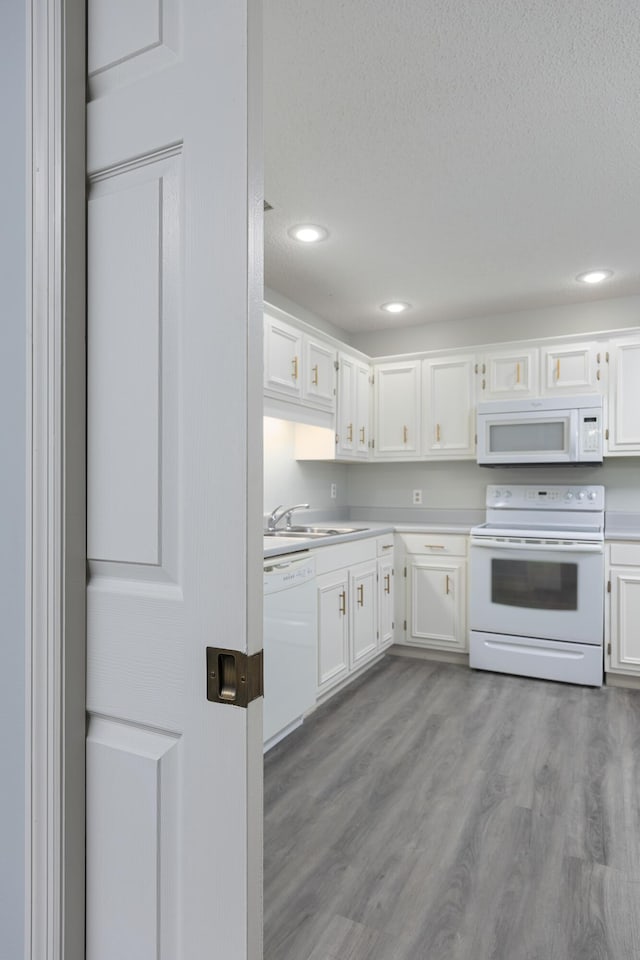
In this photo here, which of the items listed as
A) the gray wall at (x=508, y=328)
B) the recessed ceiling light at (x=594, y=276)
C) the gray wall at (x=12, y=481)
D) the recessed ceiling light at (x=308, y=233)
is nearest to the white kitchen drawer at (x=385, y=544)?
the gray wall at (x=508, y=328)

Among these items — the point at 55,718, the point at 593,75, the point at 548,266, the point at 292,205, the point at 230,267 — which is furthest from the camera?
the point at 548,266

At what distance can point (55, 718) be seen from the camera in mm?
838

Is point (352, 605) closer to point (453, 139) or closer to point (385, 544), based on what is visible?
point (385, 544)

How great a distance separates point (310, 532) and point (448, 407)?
4.65 feet

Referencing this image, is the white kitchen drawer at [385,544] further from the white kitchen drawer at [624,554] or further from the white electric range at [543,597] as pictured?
the white kitchen drawer at [624,554]

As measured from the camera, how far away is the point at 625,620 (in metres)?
3.36

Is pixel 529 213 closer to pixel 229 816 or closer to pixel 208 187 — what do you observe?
pixel 208 187

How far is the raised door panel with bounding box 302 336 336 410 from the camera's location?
3391mm

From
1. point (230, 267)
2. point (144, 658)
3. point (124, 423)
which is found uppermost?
point (230, 267)

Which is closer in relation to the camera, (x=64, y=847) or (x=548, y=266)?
(x=64, y=847)

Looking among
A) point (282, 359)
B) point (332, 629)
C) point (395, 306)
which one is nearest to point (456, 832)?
point (332, 629)

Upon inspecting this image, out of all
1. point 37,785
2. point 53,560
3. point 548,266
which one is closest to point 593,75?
point 548,266

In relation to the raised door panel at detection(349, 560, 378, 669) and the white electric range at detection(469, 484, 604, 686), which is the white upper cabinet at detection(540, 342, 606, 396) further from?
the raised door panel at detection(349, 560, 378, 669)

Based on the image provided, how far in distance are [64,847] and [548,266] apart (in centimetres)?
348
